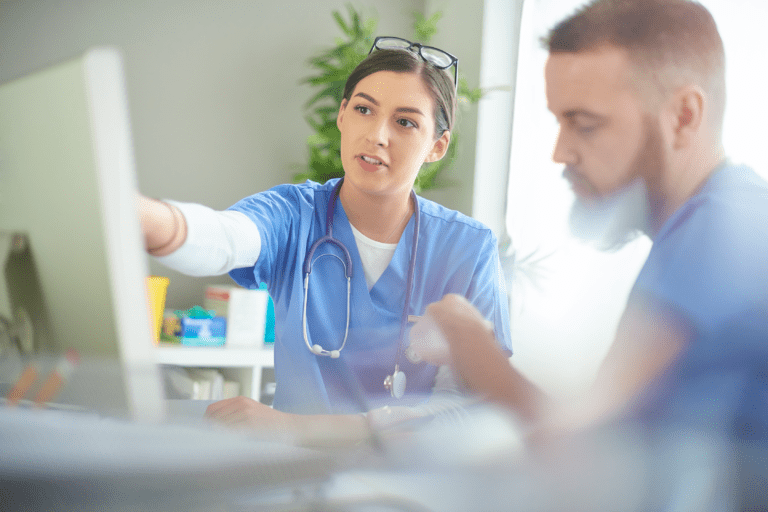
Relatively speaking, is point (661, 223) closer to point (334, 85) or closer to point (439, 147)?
point (439, 147)

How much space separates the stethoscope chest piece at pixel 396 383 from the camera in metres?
0.65

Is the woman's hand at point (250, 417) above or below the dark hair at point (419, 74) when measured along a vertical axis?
below

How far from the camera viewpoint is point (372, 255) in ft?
2.34

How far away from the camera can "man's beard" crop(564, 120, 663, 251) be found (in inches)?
17.8

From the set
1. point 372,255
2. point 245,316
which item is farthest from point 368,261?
point 245,316

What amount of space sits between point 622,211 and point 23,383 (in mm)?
481

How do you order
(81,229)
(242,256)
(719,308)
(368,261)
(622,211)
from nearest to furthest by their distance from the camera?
(81,229)
(719,308)
(622,211)
(242,256)
(368,261)

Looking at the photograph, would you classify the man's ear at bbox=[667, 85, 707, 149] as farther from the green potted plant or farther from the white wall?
the white wall

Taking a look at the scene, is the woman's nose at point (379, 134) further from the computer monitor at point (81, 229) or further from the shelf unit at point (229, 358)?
the shelf unit at point (229, 358)

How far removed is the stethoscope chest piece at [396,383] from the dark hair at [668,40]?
41 centimetres

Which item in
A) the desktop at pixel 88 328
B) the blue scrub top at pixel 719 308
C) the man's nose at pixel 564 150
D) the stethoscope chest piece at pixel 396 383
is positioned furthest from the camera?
the stethoscope chest piece at pixel 396 383

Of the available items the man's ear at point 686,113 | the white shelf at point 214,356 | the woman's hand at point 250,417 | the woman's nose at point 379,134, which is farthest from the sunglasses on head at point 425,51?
the white shelf at point 214,356

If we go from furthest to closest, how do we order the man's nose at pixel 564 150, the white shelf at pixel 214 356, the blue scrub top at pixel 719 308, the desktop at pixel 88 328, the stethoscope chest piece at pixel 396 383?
the white shelf at pixel 214 356 < the stethoscope chest piece at pixel 396 383 < the man's nose at pixel 564 150 < the blue scrub top at pixel 719 308 < the desktop at pixel 88 328

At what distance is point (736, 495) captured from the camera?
1.30ft
